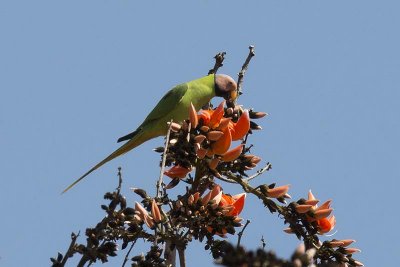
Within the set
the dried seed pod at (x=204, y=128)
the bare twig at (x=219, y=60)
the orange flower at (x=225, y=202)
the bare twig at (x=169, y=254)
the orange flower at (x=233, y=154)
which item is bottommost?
the bare twig at (x=169, y=254)

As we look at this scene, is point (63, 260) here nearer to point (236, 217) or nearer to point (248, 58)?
point (236, 217)

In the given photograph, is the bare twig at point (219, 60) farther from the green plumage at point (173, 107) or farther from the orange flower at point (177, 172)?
the orange flower at point (177, 172)

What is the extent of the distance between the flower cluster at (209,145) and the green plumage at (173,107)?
78.3 inches

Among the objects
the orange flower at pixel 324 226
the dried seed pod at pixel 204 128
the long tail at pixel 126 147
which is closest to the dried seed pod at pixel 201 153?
the dried seed pod at pixel 204 128

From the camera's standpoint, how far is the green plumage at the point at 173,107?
19.1ft

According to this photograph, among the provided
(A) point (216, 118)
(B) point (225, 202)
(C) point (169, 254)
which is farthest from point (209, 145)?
(C) point (169, 254)

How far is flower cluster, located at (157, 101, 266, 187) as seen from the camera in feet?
11.9

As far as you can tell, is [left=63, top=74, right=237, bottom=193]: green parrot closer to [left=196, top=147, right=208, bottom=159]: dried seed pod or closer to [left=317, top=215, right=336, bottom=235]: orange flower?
[left=196, top=147, right=208, bottom=159]: dried seed pod

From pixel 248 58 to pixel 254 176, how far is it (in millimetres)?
927

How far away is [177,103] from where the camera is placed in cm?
586

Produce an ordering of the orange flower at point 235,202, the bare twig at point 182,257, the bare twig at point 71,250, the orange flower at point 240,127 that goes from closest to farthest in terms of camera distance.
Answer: the bare twig at point 71,250, the bare twig at point 182,257, the orange flower at point 235,202, the orange flower at point 240,127

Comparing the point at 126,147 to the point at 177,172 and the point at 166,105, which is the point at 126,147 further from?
the point at 177,172

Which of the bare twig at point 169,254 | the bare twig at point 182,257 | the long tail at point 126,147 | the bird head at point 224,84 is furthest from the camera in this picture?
the bird head at point 224,84

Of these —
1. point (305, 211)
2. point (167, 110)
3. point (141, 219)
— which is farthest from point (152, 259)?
point (167, 110)
